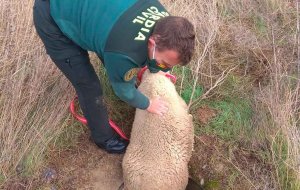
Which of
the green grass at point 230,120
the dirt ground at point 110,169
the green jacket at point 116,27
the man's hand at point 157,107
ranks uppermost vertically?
the green jacket at point 116,27

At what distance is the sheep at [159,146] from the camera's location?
285 centimetres

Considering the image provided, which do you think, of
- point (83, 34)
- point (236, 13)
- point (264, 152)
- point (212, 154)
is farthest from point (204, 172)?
point (236, 13)

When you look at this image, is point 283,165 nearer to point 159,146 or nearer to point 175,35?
point 159,146

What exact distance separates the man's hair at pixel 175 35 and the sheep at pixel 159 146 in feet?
2.89

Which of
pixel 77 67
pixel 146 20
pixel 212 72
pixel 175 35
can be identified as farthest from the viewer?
pixel 212 72

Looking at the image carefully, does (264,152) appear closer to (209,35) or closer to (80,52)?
(209,35)

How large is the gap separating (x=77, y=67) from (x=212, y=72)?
1497 millimetres

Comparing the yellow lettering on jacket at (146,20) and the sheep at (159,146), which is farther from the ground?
the yellow lettering on jacket at (146,20)

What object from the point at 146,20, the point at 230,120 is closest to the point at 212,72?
the point at 230,120

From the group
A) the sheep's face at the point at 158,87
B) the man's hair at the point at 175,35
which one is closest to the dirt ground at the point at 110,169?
the sheep's face at the point at 158,87

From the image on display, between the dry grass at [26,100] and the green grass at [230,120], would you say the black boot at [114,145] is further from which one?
the green grass at [230,120]

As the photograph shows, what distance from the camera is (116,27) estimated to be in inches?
88.6

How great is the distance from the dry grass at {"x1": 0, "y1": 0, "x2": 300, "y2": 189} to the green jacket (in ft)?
3.50

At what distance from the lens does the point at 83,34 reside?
2449 millimetres
